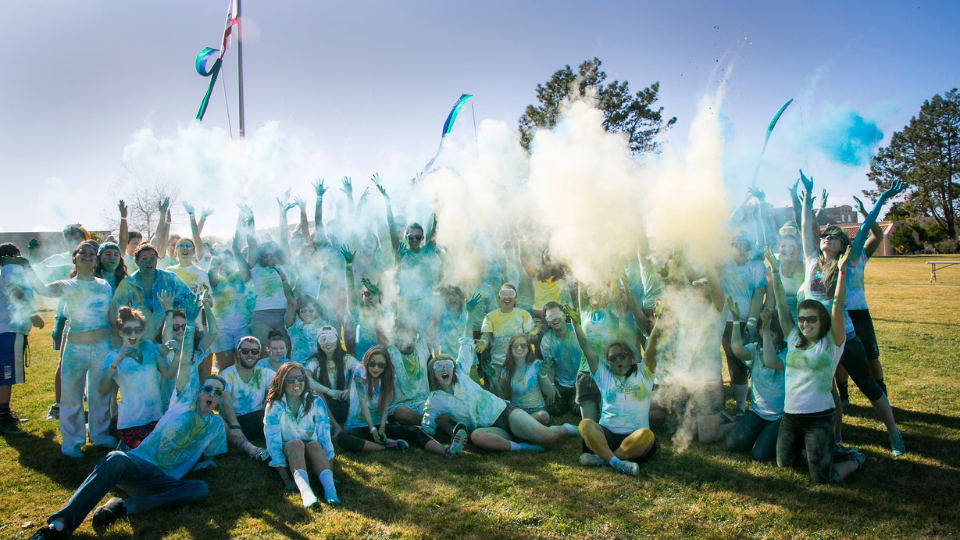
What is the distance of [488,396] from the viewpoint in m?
5.26

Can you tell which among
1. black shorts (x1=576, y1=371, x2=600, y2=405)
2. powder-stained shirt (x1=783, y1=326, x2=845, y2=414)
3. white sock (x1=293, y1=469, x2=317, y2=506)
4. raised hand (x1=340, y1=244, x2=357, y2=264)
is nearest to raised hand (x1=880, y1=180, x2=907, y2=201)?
powder-stained shirt (x1=783, y1=326, x2=845, y2=414)

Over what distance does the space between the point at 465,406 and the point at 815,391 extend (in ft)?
9.71

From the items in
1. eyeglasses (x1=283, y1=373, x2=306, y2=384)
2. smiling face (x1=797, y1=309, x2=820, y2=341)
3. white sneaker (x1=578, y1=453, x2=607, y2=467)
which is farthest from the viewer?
eyeglasses (x1=283, y1=373, x2=306, y2=384)

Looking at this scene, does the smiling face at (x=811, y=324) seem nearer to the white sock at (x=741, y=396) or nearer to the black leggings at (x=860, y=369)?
the black leggings at (x=860, y=369)

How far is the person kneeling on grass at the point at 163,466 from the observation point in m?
3.39

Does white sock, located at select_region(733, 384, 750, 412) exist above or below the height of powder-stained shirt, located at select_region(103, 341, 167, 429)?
below

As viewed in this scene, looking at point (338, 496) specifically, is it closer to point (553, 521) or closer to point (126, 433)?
point (553, 521)

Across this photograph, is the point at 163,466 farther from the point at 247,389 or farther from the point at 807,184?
the point at 807,184

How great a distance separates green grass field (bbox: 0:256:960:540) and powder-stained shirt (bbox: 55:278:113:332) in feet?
3.78

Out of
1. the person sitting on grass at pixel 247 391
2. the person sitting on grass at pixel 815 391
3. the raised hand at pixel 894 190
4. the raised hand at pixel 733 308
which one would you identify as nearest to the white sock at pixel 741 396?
the raised hand at pixel 733 308

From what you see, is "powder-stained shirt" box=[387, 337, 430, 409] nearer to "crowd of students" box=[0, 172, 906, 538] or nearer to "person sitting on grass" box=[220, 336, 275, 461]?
"crowd of students" box=[0, 172, 906, 538]

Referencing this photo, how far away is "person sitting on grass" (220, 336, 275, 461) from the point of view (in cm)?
507

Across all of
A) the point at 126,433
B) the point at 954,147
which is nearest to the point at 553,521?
the point at 126,433

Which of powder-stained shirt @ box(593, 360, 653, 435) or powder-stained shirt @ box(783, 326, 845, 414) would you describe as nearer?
powder-stained shirt @ box(783, 326, 845, 414)
